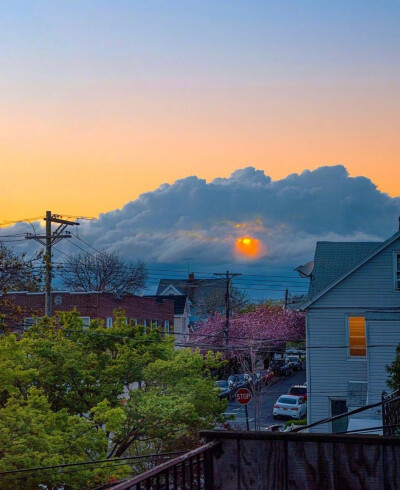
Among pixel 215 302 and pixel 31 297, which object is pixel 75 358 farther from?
pixel 215 302

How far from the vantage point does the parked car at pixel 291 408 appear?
44.3 m

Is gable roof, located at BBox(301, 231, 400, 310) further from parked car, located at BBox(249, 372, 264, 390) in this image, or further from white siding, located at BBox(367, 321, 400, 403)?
parked car, located at BBox(249, 372, 264, 390)

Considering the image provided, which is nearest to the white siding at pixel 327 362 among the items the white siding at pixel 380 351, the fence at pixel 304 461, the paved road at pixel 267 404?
the white siding at pixel 380 351

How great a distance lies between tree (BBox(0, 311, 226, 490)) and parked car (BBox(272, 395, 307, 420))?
20932 millimetres

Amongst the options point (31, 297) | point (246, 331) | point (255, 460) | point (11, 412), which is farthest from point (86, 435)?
point (246, 331)

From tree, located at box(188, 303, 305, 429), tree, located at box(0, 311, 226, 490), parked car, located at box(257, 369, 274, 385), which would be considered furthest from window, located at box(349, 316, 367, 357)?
tree, located at box(188, 303, 305, 429)

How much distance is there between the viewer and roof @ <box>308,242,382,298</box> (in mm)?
32562

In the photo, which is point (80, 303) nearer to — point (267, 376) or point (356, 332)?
point (267, 376)

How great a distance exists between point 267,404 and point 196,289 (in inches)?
2292

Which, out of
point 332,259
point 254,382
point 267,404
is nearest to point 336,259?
point 332,259

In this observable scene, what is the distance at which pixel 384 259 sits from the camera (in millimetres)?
29672

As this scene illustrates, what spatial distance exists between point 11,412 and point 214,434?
12825mm

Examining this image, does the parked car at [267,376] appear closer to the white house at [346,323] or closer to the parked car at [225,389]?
the parked car at [225,389]

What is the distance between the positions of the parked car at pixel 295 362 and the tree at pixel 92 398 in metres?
53.4
